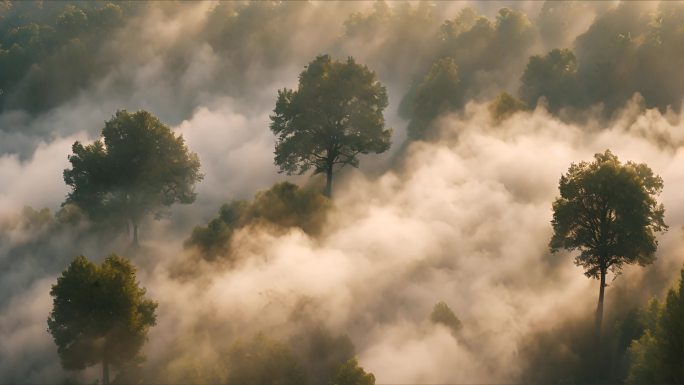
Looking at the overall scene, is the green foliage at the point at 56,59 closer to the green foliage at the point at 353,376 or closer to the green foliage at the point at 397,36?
the green foliage at the point at 397,36

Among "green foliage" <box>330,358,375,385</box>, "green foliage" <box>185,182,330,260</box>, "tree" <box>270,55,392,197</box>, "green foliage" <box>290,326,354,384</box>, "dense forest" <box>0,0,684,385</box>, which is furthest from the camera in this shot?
"tree" <box>270,55,392,197</box>

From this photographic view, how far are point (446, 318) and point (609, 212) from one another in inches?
503

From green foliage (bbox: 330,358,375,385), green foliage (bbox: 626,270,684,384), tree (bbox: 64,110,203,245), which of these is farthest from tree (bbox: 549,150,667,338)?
tree (bbox: 64,110,203,245)

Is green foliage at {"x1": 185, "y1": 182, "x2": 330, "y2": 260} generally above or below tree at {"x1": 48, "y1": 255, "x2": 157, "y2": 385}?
above

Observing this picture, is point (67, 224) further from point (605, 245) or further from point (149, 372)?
point (605, 245)

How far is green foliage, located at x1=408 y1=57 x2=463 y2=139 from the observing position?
6612 centimetres

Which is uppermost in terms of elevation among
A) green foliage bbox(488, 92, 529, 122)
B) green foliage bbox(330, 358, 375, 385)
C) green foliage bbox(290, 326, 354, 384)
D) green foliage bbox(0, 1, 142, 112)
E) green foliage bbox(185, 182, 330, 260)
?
green foliage bbox(0, 1, 142, 112)

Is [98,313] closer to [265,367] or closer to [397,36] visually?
[265,367]

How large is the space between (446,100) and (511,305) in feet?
103

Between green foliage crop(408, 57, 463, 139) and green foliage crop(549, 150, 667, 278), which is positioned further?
green foliage crop(408, 57, 463, 139)

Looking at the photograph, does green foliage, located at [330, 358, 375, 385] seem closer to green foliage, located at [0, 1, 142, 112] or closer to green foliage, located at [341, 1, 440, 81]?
green foliage, located at [341, 1, 440, 81]

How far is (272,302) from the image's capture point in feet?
140

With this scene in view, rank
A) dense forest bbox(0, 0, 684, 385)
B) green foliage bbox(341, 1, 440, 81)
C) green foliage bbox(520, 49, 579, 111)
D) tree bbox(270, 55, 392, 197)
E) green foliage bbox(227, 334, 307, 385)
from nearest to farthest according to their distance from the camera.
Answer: dense forest bbox(0, 0, 684, 385) < green foliage bbox(227, 334, 307, 385) < tree bbox(270, 55, 392, 197) < green foliage bbox(520, 49, 579, 111) < green foliage bbox(341, 1, 440, 81)

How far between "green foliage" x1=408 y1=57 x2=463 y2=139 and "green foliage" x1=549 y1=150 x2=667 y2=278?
3442cm
